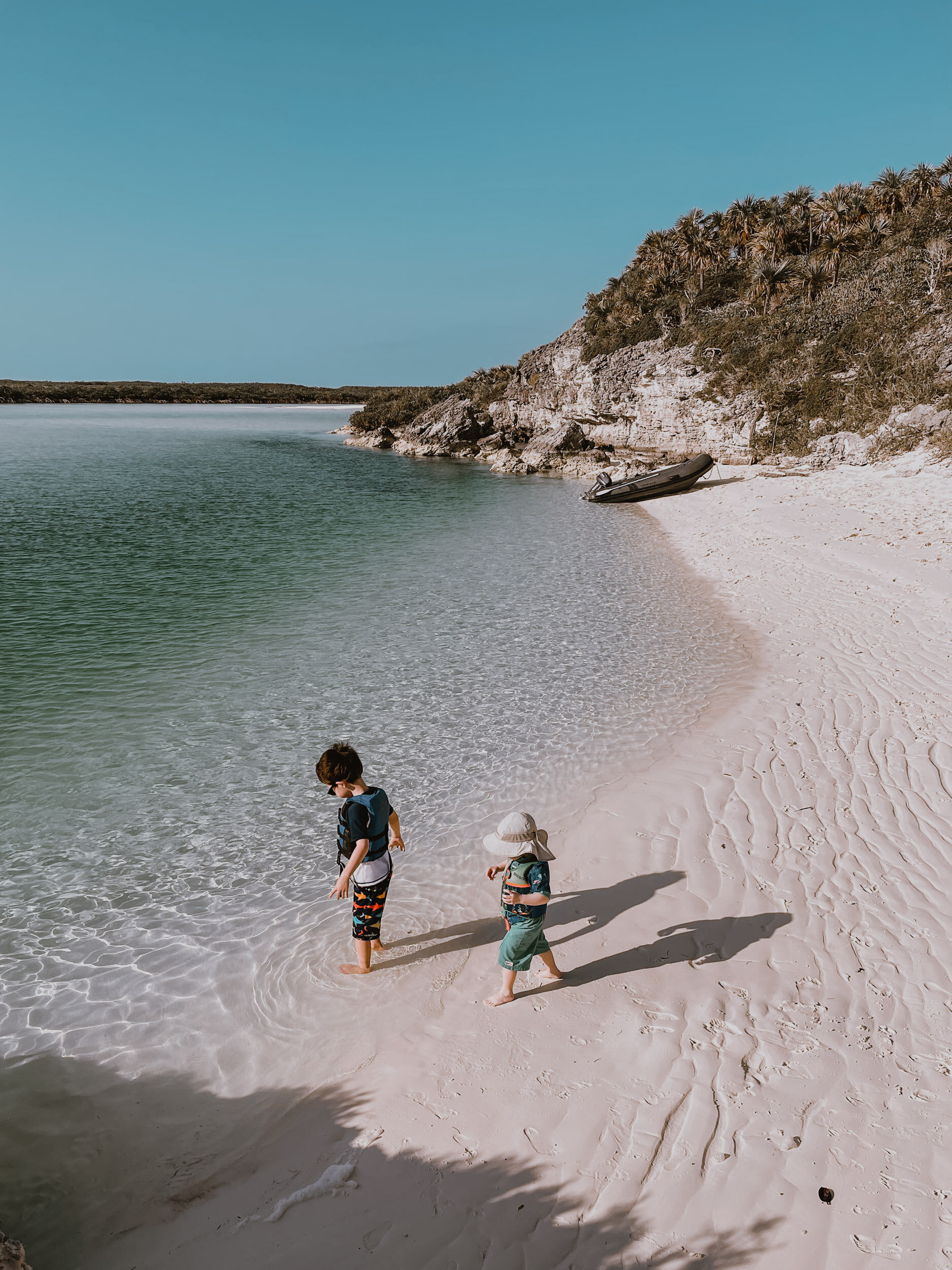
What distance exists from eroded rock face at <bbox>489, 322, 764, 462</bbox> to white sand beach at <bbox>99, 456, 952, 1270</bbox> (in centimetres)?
3592

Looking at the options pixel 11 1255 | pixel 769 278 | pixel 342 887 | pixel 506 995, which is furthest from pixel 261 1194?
pixel 769 278

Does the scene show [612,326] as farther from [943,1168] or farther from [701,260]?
[943,1168]

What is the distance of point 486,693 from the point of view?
11852mm

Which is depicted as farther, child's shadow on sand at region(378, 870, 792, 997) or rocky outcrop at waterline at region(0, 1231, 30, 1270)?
child's shadow on sand at region(378, 870, 792, 997)

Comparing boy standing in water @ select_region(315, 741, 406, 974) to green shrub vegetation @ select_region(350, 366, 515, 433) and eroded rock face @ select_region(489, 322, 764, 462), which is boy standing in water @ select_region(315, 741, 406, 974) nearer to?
eroded rock face @ select_region(489, 322, 764, 462)

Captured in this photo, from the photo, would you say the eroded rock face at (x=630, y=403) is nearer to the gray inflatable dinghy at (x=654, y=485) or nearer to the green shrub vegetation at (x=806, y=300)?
the green shrub vegetation at (x=806, y=300)

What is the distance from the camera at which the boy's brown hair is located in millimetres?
4898

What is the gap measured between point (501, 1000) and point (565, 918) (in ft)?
3.93

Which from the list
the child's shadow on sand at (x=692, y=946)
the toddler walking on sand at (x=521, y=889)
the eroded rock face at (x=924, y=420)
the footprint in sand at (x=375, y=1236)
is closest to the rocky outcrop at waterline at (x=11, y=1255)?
the footprint in sand at (x=375, y=1236)

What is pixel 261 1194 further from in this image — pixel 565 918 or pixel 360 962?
pixel 565 918

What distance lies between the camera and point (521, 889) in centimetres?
508

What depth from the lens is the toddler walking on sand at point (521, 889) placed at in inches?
199

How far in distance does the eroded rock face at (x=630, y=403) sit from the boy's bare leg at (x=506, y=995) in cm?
3868

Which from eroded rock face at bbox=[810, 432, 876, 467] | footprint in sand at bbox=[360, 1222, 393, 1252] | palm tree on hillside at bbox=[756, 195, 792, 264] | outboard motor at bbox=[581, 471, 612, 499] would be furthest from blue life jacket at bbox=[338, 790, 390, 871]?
palm tree on hillside at bbox=[756, 195, 792, 264]
